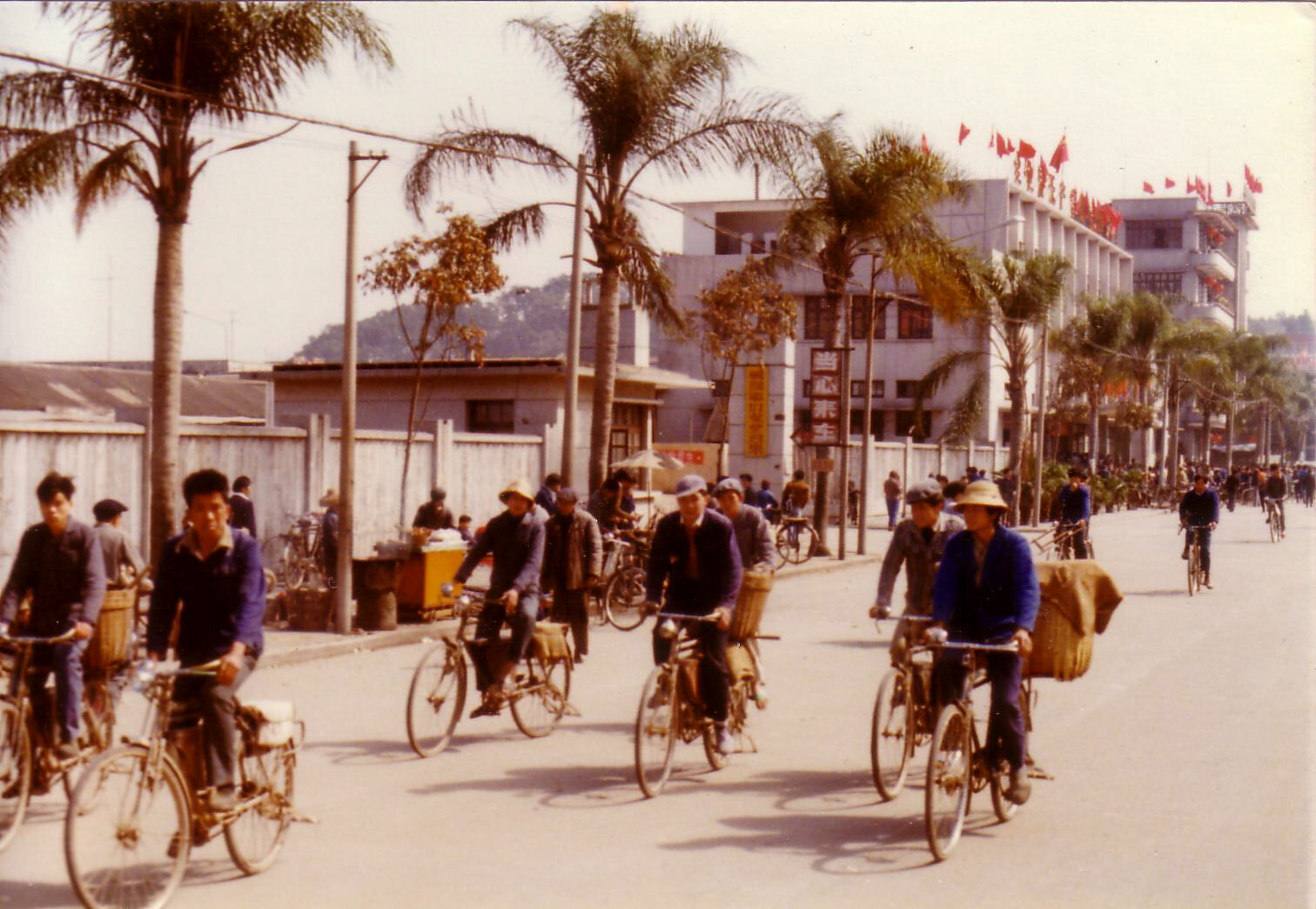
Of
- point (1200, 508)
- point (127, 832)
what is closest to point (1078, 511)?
point (1200, 508)

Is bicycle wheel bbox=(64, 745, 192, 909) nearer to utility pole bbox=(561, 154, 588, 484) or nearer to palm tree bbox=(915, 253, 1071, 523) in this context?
utility pole bbox=(561, 154, 588, 484)

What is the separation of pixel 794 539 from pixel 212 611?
2233 centimetres

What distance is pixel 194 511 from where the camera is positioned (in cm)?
646

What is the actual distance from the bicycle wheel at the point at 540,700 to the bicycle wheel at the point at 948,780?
3.47 meters

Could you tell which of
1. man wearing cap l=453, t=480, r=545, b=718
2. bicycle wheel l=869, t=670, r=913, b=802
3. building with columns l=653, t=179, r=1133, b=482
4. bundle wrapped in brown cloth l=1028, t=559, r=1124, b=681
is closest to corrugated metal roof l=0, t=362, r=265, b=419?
building with columns l=653, t=179, r=1133, b=482

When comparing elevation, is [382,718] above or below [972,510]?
below

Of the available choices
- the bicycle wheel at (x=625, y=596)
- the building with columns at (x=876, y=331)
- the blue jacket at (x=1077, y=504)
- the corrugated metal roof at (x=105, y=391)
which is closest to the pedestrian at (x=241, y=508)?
the bicycle wheel at (x=625, y=596)

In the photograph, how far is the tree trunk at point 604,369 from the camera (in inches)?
912

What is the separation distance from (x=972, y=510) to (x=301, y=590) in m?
10.2

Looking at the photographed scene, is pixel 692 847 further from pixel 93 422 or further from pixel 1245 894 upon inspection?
pixel 93 422

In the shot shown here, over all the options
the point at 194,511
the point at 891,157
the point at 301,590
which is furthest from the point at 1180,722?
the point at 891,157

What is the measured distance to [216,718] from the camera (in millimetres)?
6359

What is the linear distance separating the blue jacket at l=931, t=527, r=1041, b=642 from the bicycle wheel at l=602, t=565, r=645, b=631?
10811mm

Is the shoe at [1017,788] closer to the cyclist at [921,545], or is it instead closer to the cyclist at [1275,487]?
the cyclist at [921,545]
